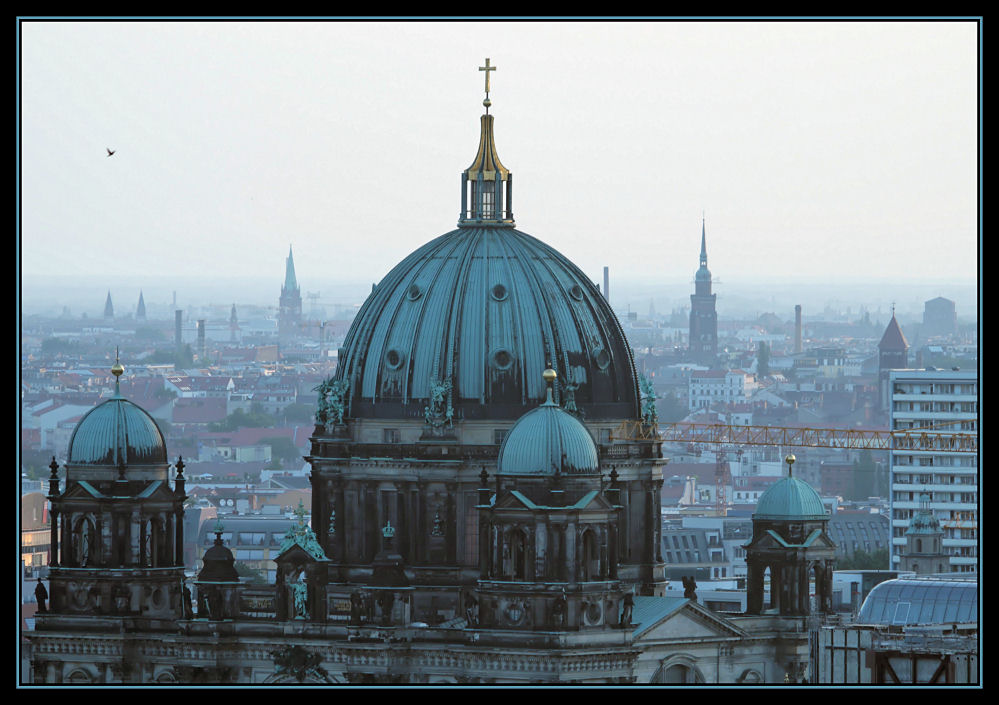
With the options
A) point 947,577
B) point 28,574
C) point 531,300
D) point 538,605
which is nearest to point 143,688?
point 538,605

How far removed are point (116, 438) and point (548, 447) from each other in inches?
639

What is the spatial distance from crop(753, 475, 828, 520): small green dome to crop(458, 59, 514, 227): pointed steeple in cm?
1255

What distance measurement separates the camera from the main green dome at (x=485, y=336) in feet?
420

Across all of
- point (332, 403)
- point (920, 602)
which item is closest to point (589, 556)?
point (332, 403)

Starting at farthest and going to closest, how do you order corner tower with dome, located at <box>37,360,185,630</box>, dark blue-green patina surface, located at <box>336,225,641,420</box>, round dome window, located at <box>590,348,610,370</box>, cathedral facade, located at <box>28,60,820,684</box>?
1. round dome window, located at <box>590,348,610,370</box>
2. corner tower with dome, located at <box>37,360,185,630</box>
3. dark blue-green patina surface, located at <box>336,225,641,420</box>
4. cathedral facade, located at <box>28,60,820,684</box>

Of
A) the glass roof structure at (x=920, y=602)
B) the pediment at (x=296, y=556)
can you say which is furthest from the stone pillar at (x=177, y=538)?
the glass roof structure at (x=920, y=602)

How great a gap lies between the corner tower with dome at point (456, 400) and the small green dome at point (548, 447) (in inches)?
210

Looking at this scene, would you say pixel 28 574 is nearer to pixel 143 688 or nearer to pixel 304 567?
pixel 304 567

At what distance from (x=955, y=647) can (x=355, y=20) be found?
89.4ft

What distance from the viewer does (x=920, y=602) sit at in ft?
500

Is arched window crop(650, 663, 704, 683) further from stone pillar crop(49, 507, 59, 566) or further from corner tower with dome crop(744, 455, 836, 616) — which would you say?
stone pillar crop(49, 507, 59, 566)

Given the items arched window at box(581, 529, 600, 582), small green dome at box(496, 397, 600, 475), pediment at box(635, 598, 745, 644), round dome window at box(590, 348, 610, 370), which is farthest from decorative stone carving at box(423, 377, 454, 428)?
pediment at box(635, 598, 745, 644)

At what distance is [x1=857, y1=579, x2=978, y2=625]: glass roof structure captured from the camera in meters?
148

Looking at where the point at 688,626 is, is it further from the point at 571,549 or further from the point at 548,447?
the point at 548,447
